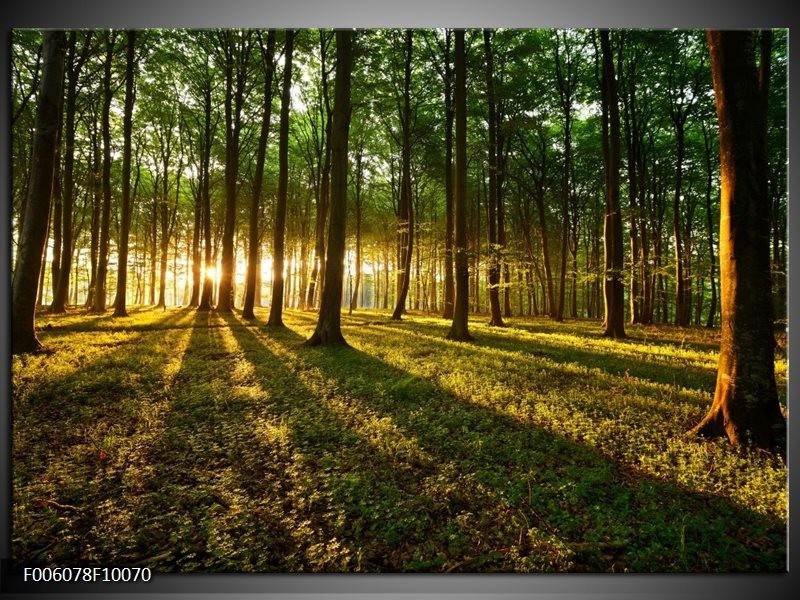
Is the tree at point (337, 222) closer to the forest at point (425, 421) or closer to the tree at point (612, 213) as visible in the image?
the forest at point (425, 421)

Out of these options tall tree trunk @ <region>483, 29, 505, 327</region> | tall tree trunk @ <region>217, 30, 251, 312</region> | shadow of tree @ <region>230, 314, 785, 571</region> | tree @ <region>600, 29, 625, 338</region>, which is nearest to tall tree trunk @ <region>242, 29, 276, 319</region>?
tall tree trunk @ <region>217, 30, 251, 312</region>

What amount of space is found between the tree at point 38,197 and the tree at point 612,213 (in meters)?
15.4

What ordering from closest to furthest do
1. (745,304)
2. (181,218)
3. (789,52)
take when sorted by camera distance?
(789,52) < (745,304) < (181,218)

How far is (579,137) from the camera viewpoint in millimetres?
23984

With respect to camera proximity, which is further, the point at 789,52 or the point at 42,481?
the point at 789,52

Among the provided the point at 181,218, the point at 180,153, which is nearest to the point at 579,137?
the point at 180,153

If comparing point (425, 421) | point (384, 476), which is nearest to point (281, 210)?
point (425, 421)

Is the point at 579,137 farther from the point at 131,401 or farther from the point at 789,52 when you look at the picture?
the point at 131,401

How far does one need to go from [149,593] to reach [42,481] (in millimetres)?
1614

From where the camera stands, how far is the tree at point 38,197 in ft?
24.1

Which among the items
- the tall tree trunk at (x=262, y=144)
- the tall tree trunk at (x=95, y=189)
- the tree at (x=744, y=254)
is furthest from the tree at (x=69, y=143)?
the tree at (x=744, y=254)

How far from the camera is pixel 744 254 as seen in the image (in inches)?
158

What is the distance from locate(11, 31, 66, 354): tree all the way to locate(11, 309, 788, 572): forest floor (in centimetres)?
164

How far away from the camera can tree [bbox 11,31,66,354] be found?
7.34 m
